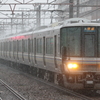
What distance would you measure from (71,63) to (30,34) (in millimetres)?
7394

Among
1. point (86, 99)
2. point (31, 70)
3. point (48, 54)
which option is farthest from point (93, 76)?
point (31, 70)

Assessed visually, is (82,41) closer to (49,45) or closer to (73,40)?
(73,40)

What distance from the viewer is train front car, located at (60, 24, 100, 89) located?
10055mm

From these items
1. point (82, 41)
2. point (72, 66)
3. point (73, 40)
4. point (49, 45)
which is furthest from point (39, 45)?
point (72, 66)

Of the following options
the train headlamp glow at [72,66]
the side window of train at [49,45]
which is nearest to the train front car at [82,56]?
A: the train headlamp glow at [72,66]

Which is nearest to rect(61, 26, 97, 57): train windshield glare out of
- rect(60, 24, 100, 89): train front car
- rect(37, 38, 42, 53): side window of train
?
rect(60, 24, 100, 89): train front car

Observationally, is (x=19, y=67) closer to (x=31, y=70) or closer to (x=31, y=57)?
(x=31, y=70)

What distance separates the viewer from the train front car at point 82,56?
396 inches

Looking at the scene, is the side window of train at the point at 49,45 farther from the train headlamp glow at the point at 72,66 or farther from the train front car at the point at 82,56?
the train headlamp glow at the point at 72,66

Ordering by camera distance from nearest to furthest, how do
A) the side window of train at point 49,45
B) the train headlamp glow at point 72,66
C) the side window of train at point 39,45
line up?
the train headlamp glow at point 72,66
the side window of train at point 49,45
the side window of train at point 39,45

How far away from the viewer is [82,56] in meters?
10.2

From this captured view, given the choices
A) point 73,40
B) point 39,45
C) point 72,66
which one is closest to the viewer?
point 72,66

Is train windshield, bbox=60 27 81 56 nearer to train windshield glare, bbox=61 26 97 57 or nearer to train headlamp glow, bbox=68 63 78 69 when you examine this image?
train windshield glare, bbox=61 26 97 57

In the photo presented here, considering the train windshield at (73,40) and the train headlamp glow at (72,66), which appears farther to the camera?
the train windshield at (73,40)
